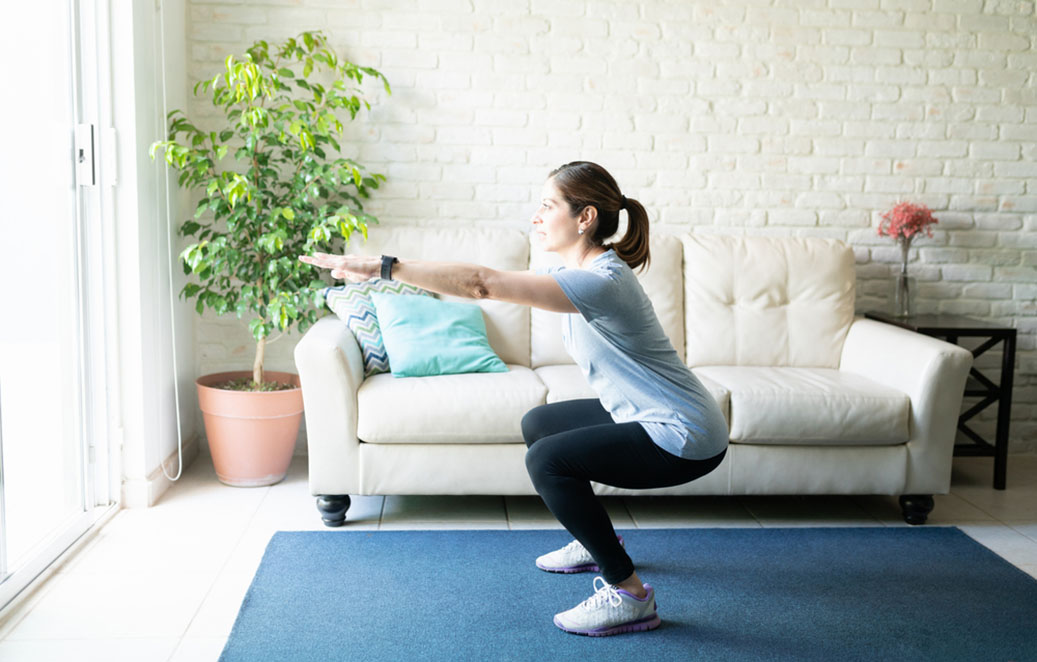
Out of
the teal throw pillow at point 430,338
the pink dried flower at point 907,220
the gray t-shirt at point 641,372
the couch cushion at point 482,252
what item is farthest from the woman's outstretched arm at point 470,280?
the pink dried flower at point 907,220

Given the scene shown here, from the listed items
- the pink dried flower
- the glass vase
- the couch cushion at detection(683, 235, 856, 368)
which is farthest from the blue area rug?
the pink dried flower

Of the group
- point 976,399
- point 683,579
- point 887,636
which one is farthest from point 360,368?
point 976,399

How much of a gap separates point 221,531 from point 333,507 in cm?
35

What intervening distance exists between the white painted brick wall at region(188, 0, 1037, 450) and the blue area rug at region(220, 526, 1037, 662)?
1.41 meters

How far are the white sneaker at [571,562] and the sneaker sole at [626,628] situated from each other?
1.06 ft

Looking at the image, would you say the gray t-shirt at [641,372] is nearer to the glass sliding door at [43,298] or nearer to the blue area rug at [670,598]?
the blue area rug at [670,598]

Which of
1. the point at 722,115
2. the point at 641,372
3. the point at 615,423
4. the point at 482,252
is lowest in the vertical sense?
the point at 615,423

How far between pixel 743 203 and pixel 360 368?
5.94ft

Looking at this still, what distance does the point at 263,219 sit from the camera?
333cm

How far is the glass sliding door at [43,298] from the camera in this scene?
2375mm

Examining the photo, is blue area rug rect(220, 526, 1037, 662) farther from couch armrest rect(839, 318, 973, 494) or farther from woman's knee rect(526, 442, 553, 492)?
woman's knee rect(526, 442, 553, 492)

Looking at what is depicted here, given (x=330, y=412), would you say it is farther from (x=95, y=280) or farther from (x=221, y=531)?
(x=95, y=280)

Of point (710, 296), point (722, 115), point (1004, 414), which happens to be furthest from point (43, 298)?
point (1004, 414)

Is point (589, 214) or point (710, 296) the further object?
point (710, 296)
